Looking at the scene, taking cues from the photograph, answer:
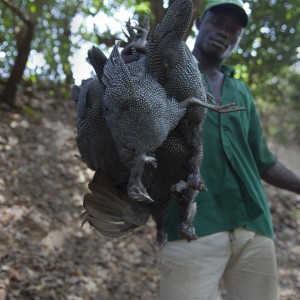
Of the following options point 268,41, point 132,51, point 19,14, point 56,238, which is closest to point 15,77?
point 19,14

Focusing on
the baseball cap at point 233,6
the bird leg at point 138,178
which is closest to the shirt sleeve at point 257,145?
the baseball cap at point 233,6

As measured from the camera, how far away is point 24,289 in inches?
122

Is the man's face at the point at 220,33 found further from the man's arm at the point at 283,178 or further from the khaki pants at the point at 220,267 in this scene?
the khaki pants at the point at 220,267

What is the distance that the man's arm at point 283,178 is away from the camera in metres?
2.33

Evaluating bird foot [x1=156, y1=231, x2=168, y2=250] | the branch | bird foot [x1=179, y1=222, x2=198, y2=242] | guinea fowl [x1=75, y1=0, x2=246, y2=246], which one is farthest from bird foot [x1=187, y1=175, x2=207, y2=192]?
the branch

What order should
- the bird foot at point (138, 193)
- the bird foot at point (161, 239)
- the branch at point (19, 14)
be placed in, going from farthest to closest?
the branch at point (19, 14)
the bird foot at point (161, 239)
the bird foot at point (138, 193)

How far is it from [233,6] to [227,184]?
2.73 feet

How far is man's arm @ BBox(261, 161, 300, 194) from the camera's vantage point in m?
2.33

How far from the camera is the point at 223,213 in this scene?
2092mm

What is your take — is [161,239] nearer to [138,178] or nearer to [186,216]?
[186,216]

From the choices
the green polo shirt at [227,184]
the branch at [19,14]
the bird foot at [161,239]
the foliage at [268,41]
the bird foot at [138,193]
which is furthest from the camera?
the branch at [19,14]

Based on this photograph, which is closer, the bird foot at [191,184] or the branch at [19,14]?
the bird foot at [191,184]

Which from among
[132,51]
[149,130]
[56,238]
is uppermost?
[132,51]

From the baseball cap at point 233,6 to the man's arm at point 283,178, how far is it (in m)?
0.84
